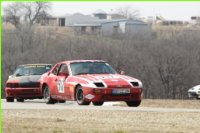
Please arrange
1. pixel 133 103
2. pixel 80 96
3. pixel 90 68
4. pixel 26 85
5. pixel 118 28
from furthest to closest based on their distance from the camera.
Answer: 1. pixel 118 28
2. pixel 26 85
3. pixel 90 68
4. pixel 133 103
5. pixel 80 96

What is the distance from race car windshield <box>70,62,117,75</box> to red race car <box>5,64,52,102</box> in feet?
9.28

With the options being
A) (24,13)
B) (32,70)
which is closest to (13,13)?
(24,13)

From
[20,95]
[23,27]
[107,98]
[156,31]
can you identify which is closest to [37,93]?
[20,95]

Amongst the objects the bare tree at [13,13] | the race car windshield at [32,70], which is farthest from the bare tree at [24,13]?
the race car windshield at [32,70]

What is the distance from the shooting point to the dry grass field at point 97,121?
534 inches

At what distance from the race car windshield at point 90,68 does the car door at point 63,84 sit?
0.33 m

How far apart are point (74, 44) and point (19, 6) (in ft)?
105

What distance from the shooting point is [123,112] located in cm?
1708

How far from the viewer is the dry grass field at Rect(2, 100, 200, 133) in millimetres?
13555

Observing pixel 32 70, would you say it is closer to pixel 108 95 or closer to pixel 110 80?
pixel 110 80

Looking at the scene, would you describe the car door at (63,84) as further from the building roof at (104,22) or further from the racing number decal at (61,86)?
the building roof at (104,22)

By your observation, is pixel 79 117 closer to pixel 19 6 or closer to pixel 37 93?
pixel 37 93

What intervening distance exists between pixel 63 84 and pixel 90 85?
176 centimetres

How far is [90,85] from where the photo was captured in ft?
64.3
